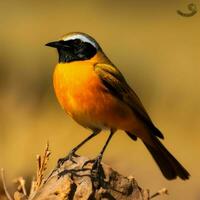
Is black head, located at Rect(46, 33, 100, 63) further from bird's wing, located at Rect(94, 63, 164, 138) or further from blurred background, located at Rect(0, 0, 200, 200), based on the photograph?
blurred background, located at Rect(0, 0, 200, 200)

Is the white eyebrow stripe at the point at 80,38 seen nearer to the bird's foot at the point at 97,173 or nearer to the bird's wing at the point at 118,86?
the bird's wing at the point at 118,86

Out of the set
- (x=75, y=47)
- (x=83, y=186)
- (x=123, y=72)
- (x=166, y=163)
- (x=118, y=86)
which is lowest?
(x=123, y=72)

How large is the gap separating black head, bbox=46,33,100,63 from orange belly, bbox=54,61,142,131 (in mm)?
80

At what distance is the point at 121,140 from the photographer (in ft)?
41.9

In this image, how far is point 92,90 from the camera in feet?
27.2

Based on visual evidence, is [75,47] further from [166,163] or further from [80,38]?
[166,163]

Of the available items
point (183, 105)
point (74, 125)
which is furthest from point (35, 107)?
point (183, 105)

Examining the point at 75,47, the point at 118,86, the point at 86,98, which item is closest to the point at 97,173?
the point at 86,98

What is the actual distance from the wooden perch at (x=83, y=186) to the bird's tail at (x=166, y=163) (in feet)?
4.50

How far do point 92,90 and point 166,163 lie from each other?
1.09 m

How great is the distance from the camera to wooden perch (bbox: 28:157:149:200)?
7.23 metres

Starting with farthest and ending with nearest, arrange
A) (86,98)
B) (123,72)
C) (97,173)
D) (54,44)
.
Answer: (123,72), (54,44), (86,98), (97,173)

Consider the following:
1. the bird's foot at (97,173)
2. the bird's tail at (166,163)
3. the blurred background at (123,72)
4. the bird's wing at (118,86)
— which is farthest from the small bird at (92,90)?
the blurred background at (123,72)

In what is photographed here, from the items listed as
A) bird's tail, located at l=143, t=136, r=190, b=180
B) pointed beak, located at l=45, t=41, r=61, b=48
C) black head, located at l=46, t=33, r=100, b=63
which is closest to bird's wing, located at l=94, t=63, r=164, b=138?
black head, located at l=46, t=33, r=100, b=63
